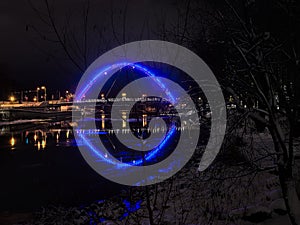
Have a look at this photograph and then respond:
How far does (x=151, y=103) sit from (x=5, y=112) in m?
84.4

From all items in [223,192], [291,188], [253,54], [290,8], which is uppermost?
[290,8]

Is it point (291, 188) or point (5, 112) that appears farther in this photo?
point (5, 112)

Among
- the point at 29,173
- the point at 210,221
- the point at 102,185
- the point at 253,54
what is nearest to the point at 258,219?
the point at 210,221

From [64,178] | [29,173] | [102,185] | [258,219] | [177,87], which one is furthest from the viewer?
[29,173]

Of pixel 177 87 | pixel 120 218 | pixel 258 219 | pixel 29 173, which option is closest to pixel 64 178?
pixel 29 173

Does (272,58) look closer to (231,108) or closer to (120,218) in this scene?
(231,108)

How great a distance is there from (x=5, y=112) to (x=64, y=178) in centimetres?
7205

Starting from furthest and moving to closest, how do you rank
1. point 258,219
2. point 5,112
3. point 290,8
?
point 5,112 < point 258,219 < point 290,8

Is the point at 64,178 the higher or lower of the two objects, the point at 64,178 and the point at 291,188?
the lower

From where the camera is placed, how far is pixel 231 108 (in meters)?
6.35

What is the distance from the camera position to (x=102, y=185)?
591 inches

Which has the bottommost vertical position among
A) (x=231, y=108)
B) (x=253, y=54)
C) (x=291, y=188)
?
(x=291, y=188)

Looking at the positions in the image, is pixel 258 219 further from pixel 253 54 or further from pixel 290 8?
pixel 290 8

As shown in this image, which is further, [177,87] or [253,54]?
[177,87]
